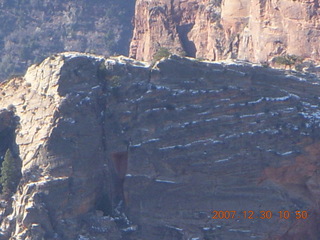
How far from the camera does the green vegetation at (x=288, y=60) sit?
2753 inches

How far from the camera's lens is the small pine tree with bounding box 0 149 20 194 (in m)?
58.9

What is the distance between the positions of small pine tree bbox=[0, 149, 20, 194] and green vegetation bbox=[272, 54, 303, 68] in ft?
63.2

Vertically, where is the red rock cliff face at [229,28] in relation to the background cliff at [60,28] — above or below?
above

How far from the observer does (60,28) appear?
126812 mm

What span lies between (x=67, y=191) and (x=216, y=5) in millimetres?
38465

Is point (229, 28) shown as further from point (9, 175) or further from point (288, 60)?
point (9, 175)

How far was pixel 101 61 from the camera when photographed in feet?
199

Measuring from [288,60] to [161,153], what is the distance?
49.9ft

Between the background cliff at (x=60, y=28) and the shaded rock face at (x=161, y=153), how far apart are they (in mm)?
61960
